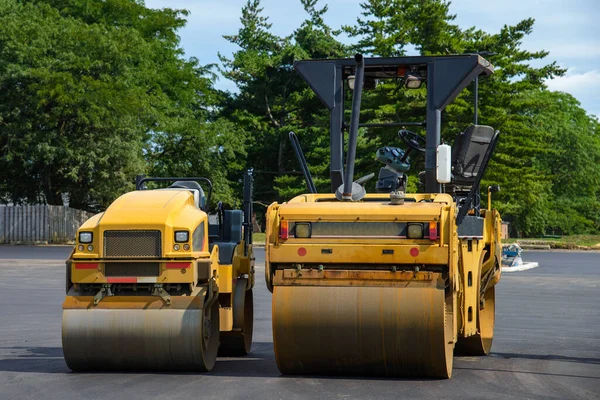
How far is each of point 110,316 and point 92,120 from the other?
4457cm

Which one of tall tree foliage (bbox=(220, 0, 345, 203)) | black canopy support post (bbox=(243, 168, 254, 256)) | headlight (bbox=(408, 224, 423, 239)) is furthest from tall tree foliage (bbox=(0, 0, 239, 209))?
headlight (bbox=(408, 224, 423, 239))

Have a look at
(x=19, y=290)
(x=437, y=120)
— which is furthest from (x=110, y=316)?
(x=19, y=290)

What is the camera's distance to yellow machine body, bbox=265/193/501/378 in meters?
8.92

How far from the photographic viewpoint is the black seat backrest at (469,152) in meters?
10.8

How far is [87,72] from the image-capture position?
54250mm

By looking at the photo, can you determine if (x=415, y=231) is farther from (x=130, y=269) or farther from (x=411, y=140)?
(x=130, y=269)

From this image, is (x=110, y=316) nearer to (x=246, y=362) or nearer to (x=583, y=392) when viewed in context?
(x=246, y=362)

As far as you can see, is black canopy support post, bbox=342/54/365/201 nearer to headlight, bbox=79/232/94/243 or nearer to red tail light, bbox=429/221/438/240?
red tail light, bbox=429/221/438/240

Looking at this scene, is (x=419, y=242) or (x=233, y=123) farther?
(x=233, y=123)

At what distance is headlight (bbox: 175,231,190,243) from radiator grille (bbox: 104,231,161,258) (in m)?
0.17

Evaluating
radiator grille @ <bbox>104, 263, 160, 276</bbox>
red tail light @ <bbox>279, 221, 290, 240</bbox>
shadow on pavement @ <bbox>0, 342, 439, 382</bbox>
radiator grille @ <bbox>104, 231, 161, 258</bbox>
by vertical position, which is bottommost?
shadow on pavement @ <bbox>0, 342, 439, 382</bbox>

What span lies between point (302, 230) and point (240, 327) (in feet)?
6.37

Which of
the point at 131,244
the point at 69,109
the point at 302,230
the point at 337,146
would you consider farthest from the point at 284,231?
the point at 69,109

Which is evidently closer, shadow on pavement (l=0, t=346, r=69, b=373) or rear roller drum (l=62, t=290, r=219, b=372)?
rear roller drum (l=62, t=290, r=219, b=372)
